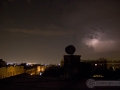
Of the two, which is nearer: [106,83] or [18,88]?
[106,83]

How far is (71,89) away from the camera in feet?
19.5

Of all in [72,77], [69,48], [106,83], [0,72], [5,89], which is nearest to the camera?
[106,83]

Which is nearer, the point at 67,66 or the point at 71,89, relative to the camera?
the point at 71,89

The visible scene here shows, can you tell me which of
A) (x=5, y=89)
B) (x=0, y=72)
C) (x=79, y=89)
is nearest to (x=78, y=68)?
(x=79, y=89)

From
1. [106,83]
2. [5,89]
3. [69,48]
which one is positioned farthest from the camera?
[69,48]

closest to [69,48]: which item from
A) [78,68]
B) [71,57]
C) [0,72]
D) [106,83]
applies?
[71,57]

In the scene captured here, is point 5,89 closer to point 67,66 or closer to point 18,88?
point 18,88

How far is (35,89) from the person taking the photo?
582 cm

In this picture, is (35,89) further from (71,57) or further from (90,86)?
(71,57)

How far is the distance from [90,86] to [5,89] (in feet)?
8.94

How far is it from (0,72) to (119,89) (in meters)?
38.6

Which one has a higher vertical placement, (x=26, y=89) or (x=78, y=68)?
(x=78, y=68)

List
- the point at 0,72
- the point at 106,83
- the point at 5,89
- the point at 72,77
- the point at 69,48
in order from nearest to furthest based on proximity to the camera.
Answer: the point at 106,83, the point at 5,89, the point at 72,77, the point at 69,48, the point at 0,72

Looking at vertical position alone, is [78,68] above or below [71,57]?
below
